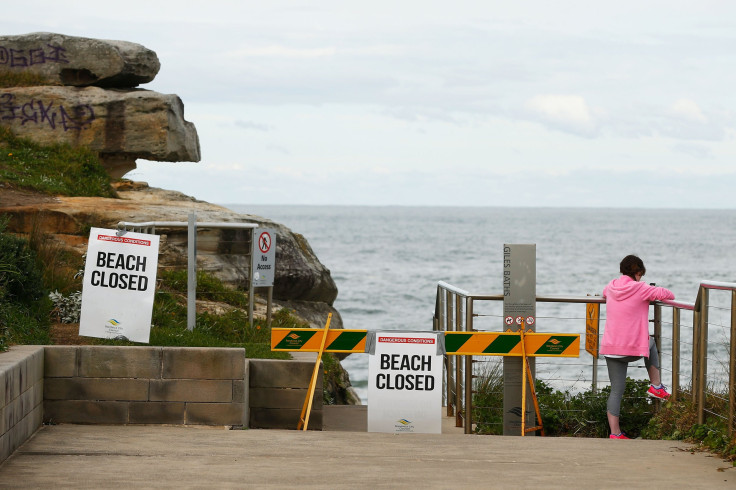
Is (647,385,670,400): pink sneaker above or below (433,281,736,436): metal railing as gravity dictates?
below

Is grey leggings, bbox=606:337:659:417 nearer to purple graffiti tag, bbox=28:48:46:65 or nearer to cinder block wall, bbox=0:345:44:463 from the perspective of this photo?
cinder block wall, bbox=0:345:44:463

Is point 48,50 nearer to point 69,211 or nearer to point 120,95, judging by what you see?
point 120,95

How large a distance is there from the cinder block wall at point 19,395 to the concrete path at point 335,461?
4.3 inches

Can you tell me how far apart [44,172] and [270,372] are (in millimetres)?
9551

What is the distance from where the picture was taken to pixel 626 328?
28.8 feet

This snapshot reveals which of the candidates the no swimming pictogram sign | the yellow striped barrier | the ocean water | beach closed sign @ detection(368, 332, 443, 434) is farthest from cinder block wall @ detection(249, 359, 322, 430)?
the ocean water

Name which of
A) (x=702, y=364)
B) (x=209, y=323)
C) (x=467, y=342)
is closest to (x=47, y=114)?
(x=209, y=323)

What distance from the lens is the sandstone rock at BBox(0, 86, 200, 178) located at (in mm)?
18406

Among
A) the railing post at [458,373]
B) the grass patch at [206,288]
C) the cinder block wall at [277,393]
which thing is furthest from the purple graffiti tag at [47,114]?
the railing post at [458,373]

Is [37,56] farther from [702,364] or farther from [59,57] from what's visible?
[702,364]

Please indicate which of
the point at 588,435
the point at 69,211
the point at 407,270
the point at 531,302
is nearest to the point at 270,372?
the point at 531,302

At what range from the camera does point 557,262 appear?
68.1 meters

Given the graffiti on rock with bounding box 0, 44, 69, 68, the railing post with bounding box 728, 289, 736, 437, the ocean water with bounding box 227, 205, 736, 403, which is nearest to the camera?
the railing post with bounding box 728, 289, 736, 437

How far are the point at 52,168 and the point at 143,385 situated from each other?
10679 millimetres
